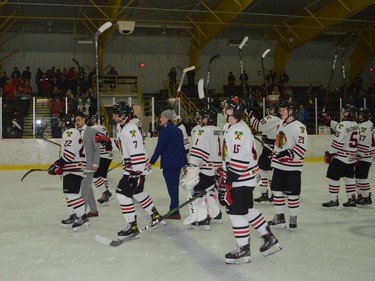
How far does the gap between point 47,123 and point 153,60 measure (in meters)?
10.3

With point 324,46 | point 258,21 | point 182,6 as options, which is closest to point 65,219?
point 182,6

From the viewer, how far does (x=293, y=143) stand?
5.31 m

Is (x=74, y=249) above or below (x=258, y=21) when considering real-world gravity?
below

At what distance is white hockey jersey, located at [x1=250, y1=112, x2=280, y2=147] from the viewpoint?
6556 mm

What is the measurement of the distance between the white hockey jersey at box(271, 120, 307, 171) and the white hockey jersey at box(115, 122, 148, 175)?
1412 mm

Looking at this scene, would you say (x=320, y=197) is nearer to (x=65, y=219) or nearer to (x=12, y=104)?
(x=65, y=219)

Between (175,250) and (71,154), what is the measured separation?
161cm

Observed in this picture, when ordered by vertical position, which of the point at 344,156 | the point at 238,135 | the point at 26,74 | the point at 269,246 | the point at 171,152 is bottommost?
the point at 269,246

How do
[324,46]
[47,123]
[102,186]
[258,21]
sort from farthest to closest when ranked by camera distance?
[324,46] → [258,21] → [47,123] → [102,186]

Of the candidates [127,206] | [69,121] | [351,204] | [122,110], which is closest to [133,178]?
[127,206]

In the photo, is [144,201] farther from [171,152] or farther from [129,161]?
[171,152]

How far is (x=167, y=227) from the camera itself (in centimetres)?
555

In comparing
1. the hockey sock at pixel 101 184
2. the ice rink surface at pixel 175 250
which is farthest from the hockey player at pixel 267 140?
the hockey sock at pixel 101 184

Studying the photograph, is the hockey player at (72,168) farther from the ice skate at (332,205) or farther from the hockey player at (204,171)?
the ice skate at (332,205)
